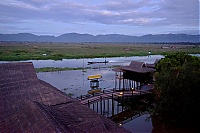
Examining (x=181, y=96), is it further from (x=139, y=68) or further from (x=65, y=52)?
(x=65, y=52)

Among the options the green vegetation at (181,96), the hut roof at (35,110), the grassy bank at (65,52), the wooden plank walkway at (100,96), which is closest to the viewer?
the hut roof at (35,110)

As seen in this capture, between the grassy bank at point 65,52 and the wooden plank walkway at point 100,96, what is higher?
the grassy bank at point 65,52

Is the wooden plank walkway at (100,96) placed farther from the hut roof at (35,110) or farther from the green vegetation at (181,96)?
the hut roof at (35,110)

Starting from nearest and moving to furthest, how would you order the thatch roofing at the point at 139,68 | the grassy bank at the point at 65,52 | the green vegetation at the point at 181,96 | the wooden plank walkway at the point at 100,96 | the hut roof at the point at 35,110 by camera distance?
the hut roof at the point at 35,110 < the green vegetation at the point at 181,96 < the wooden plank walkway at the point at 100,96 < the thatch roofing at the point at 139,68 < the grassy bank at the point at 65,52

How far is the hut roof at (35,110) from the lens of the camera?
659 cm

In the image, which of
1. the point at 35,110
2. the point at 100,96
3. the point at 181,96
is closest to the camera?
the point at 35,110

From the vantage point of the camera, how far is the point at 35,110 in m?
7.09

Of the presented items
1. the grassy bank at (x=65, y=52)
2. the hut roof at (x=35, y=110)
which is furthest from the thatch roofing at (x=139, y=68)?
the grassy bank at (x=65, y=52)

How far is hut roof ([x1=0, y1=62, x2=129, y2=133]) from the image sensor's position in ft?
21.6

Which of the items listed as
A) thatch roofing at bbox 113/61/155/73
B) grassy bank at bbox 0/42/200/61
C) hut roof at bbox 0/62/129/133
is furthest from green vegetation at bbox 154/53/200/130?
grassy bank at bbox 0/42/200/61

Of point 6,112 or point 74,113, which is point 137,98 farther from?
point 6,112

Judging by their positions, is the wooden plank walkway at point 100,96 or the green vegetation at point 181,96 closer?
the green vegetation at point 181,96

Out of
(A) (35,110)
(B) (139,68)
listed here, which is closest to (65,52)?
(B) (139,68)

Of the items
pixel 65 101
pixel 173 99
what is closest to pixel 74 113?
pixel 65 101
